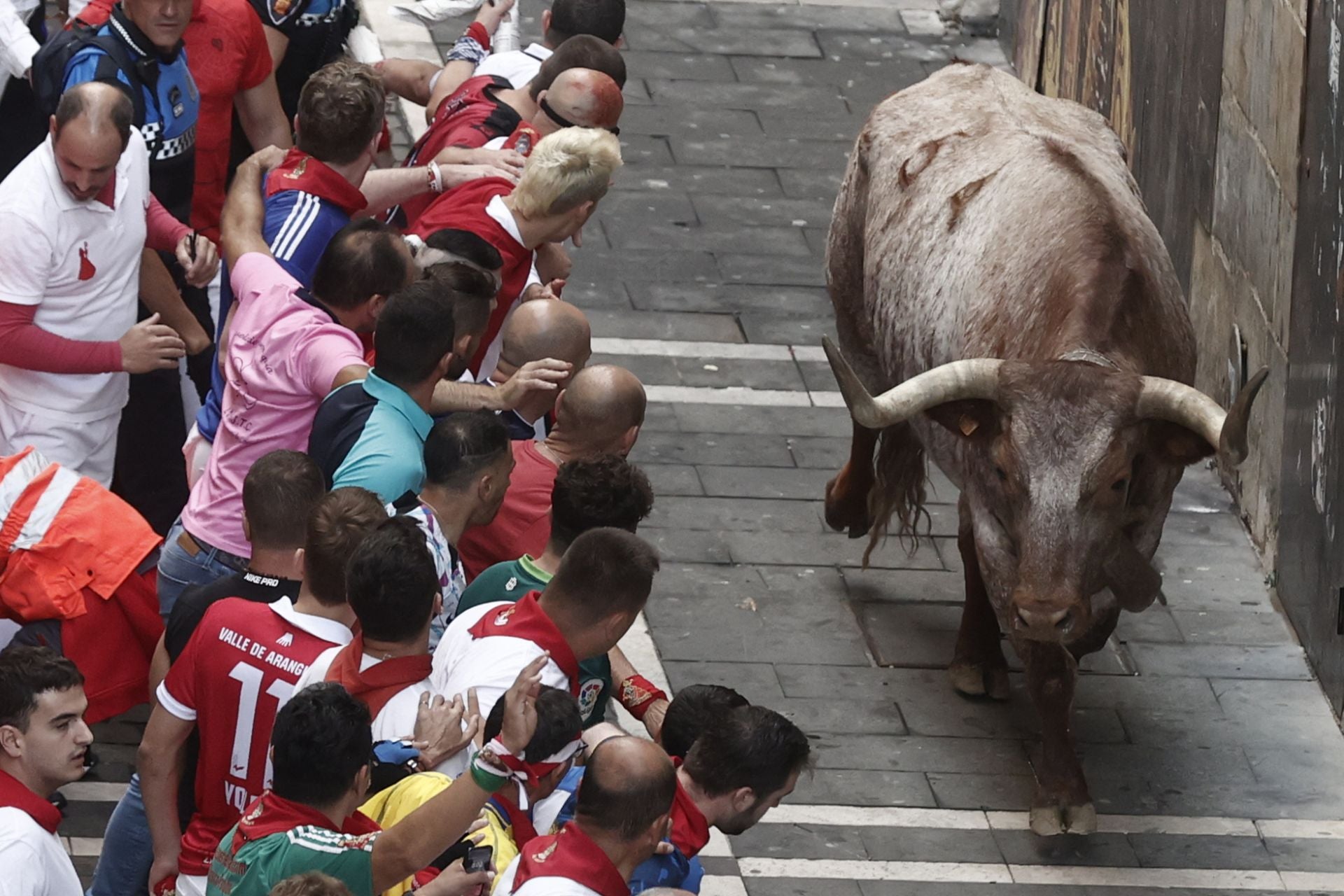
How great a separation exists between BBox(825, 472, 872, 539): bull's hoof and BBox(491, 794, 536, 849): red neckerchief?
4.72 m

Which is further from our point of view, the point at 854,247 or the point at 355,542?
the point at 854,247

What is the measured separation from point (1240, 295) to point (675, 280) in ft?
10.8

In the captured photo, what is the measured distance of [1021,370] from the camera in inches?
316

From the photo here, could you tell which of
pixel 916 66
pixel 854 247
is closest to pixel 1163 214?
pixel 854 247

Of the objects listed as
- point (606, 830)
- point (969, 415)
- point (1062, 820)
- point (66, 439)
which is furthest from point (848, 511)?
point (606, 830)

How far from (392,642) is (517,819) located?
0.56 metres

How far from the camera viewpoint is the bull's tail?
979cm

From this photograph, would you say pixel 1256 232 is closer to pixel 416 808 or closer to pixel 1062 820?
pixel 1062 820

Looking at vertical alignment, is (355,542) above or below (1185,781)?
above

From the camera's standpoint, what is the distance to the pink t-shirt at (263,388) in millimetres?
7164

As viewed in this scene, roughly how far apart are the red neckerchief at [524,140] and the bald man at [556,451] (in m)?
1.85

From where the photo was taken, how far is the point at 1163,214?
40.3 feet

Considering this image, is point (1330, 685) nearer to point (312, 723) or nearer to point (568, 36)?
point (568, 36)

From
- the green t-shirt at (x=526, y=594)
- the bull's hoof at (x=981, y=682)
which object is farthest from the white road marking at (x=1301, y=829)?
the green t-shirt at (x=526, y=594)
